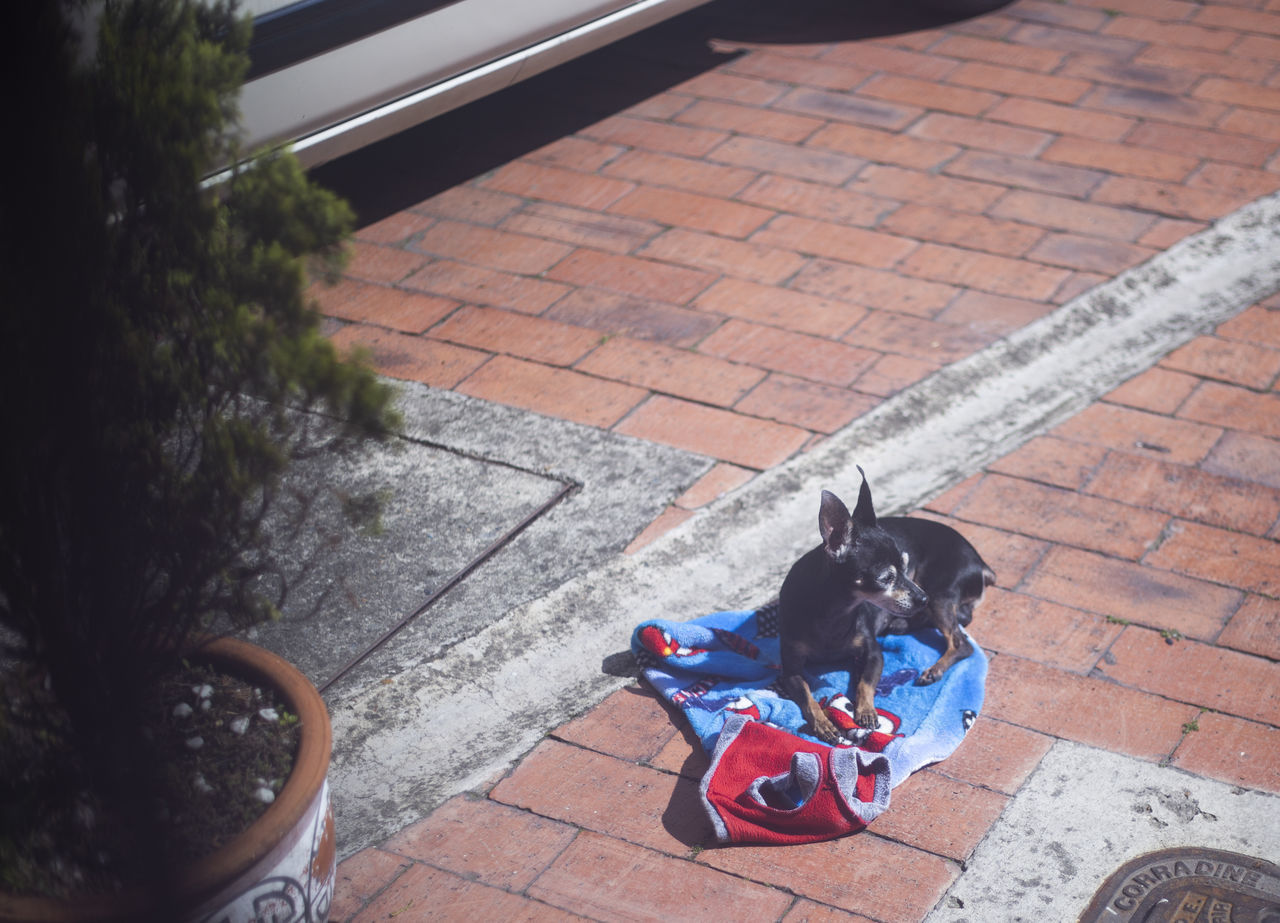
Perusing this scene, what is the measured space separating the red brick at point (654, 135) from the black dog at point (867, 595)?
3.34 meters

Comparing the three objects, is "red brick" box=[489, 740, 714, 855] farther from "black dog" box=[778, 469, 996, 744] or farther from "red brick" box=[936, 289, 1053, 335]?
"red brick" box=[936, 289, 1053, 335]

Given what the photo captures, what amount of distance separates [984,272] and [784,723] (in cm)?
271

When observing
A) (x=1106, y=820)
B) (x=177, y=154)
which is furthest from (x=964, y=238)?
(x=177, y=154)

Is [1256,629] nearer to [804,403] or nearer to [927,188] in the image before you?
[804,403]

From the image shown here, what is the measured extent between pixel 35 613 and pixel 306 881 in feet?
2.40

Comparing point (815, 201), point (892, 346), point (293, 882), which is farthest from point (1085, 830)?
point (815, 201)

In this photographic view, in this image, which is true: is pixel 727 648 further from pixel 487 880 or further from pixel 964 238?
pixel 964 238

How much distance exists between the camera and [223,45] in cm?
235

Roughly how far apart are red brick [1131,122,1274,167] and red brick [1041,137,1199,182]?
0.11 feet

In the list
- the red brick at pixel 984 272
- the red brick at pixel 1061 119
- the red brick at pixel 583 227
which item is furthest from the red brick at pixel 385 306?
the red brick at pixel 1061 119

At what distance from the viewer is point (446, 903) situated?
113 inches

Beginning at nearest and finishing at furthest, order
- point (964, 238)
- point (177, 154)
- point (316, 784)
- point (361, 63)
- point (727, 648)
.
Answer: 1. point (177, 154)
2. point (316, 784)
3. point (727, 648)
4. point (361, 63)
5. point (964, 238)

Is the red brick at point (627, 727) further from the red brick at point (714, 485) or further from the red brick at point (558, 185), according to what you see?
the red brick at point (558, 185)

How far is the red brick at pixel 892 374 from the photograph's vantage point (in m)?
4.64
